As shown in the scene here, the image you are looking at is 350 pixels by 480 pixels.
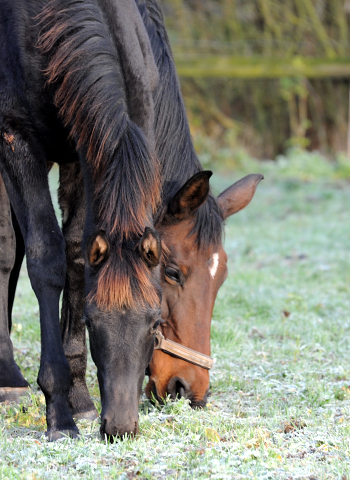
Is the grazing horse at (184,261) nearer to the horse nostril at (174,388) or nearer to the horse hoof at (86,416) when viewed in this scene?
the horse nostril at (174,388)

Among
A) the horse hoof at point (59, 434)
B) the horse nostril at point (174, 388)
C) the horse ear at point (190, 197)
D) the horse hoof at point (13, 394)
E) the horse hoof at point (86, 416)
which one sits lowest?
the horse hoof at point (86, 416)

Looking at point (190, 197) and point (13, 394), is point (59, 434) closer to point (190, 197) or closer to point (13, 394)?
point (13, 394)

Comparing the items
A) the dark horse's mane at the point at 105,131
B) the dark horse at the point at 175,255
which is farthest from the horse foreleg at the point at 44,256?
the dark horse at the point at 175,255

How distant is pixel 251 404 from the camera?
10.6 feet

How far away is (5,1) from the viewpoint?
3160 millimetres

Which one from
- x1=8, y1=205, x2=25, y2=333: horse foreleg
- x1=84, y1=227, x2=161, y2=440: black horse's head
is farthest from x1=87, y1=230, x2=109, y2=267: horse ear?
x1=8, y1=205, x2=25, y2=333: horse foreleg

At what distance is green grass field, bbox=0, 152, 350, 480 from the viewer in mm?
2297

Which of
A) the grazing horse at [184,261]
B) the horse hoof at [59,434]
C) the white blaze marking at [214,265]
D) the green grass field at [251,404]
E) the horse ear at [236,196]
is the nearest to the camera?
the green grass field at [251,404]

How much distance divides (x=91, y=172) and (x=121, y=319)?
2.34 feet

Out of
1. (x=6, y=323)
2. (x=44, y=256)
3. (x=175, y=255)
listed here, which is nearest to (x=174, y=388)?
(x=175, y=255)

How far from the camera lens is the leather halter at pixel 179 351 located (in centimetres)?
303

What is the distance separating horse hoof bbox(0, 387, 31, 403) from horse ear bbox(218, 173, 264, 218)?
1.49 meters

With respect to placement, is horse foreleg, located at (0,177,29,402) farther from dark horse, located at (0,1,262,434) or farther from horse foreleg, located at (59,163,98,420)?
horse foreleg, located at (59,163,98,420)

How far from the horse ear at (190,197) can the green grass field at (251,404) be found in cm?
58
